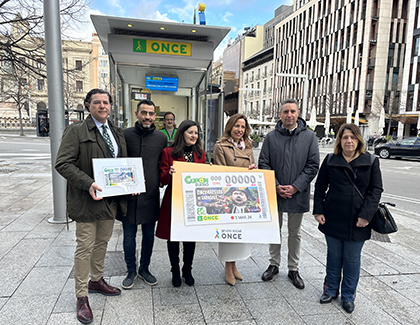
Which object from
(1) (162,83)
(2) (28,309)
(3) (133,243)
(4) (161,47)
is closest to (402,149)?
(1) (162,83)

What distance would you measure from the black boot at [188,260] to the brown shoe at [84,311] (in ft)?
3.43

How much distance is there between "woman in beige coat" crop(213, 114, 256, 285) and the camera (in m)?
3.28

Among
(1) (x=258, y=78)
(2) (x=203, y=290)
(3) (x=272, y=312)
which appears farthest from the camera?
(1) (x=258, y=78)

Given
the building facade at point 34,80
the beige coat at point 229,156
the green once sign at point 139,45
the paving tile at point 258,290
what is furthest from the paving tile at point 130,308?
the green once sign at point 139,45

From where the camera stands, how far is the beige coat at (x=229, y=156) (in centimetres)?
335

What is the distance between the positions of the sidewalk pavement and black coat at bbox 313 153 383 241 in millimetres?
808

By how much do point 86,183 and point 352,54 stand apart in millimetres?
51777

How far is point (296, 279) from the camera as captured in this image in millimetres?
3420

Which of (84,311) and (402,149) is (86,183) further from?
(402,149)

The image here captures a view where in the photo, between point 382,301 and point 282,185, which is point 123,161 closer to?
point 282,185

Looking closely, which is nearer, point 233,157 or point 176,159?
point 176,159

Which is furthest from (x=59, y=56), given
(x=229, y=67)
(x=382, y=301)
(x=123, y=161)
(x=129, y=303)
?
(x=229, y=67)

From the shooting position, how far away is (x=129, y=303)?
2934 mm

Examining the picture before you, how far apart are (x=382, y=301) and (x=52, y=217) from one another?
536 cm
